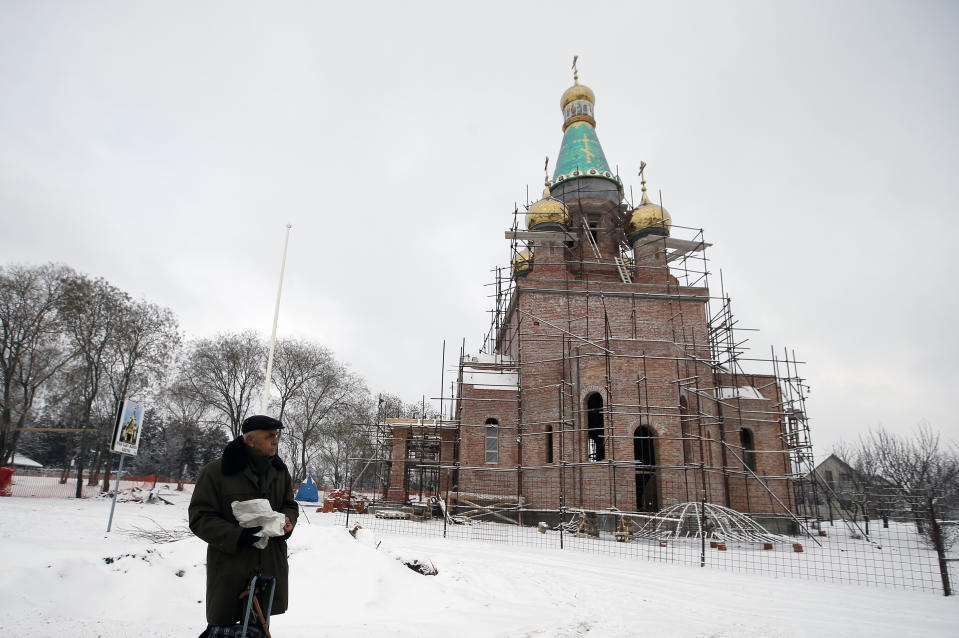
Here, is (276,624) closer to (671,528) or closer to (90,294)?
(671,528)

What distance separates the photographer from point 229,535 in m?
3.17

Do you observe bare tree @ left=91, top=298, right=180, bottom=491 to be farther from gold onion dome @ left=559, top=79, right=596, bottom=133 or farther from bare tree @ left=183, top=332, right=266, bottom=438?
gold onion dome @ left=559, top=79, right=596, bottom=133

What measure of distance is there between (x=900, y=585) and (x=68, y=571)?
1223 cm

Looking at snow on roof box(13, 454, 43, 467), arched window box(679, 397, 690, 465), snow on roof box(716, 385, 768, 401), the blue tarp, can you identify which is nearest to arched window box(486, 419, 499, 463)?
arched window box(679, 397, 690, 465)

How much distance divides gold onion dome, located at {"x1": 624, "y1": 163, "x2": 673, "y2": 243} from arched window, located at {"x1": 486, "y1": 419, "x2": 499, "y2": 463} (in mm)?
10683

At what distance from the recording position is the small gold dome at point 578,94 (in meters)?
28.5

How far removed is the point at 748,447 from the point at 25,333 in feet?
100

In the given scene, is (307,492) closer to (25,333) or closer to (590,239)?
(25,333)

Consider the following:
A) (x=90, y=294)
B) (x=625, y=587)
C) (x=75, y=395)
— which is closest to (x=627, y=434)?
(x=625, y=587)

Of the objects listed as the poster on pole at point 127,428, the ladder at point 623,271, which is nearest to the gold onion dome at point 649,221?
the ladder at point 623,271

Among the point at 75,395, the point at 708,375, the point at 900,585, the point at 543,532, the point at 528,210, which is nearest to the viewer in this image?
the point at 900,585

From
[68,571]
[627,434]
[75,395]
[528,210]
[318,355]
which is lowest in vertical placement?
[68,571]

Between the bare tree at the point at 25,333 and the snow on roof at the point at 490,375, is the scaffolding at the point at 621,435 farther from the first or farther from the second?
the bare tree at the point at 25,333

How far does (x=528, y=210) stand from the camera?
81.5 feet
